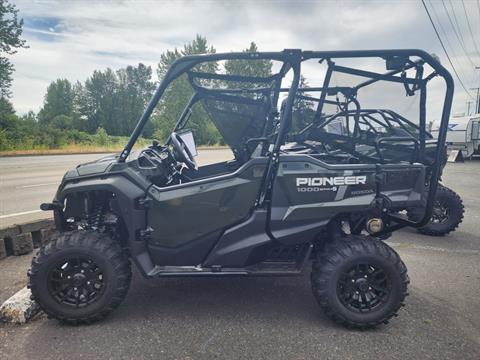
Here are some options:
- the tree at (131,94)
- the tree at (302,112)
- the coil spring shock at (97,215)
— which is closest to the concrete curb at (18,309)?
the coil spring shock at (97,215)

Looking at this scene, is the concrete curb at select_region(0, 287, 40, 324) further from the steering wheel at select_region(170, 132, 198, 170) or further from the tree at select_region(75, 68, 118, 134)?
the tree at select_region(75, 68, 118, 134)

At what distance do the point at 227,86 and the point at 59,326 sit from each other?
108 inches

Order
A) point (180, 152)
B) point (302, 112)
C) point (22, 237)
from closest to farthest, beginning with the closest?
1. point (180, 152)
2. point (22, 237)
3. point (302, 112)

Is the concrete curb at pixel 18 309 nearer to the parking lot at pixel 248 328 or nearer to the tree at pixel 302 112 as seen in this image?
the parking lot at pixel 248 328

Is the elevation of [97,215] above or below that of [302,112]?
below

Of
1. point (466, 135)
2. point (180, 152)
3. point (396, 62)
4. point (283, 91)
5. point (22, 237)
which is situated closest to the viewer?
point (396, 62)

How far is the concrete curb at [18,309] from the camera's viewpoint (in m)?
3.02

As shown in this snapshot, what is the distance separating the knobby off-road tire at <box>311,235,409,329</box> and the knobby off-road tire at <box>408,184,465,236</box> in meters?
3.20

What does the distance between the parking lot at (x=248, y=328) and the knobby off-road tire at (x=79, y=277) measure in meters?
0.15

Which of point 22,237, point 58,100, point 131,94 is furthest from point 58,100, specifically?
point 22,237

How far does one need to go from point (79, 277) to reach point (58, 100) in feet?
266

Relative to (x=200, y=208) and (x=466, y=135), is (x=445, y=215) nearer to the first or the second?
(x=200, y=208)

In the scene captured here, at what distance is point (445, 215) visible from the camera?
594 centimetres

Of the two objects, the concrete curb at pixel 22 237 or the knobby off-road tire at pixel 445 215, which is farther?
the knobby off-road tire at pixel 445 215
